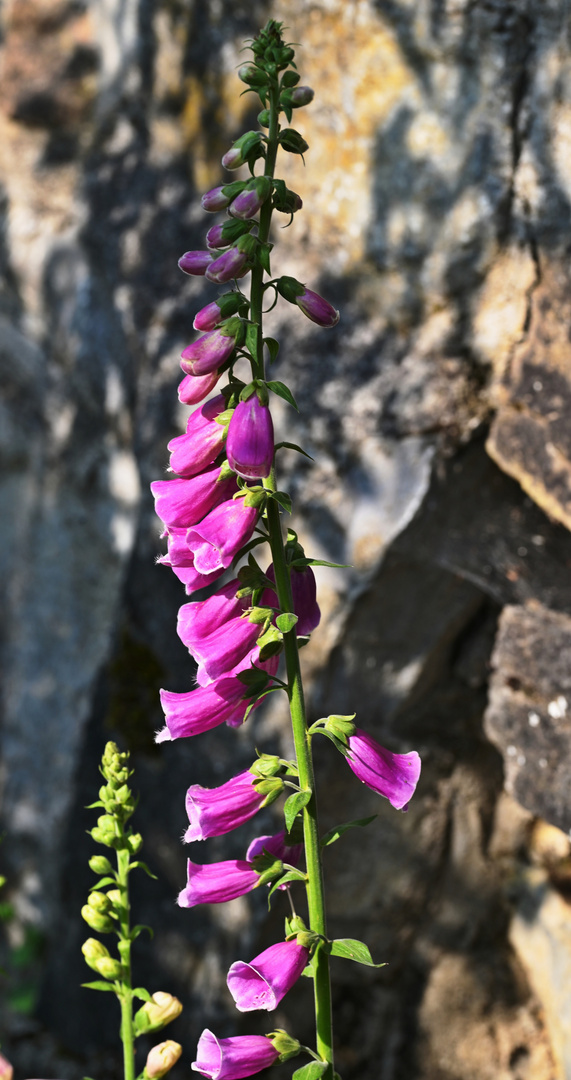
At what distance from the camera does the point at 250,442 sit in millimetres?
1217

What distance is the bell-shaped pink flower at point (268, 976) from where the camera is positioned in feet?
4.09

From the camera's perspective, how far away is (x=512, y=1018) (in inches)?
123

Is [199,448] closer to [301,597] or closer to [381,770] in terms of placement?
[301,597]

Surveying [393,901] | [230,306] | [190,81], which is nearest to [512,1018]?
[393,901]

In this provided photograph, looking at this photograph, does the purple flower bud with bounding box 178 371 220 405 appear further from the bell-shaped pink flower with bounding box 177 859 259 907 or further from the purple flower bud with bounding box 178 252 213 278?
the bell-shaped pink flower with bounding box 177 859 259 907

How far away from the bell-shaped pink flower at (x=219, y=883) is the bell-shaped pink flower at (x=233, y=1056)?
7.2 inches

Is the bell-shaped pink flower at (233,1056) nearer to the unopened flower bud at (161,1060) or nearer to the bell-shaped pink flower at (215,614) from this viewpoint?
the unopened flower bud at (161,1060)

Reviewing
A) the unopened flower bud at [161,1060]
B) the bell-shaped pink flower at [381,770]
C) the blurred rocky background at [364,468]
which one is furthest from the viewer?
the blurred rocky background at [364,468]

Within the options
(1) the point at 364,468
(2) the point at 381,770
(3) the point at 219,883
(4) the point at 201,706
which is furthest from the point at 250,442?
(1) the point at 364,468

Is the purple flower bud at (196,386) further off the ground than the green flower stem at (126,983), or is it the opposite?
the purple flower bud at (196,386)

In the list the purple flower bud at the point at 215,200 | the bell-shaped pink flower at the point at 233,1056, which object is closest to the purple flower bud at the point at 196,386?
the purple flower bud at the point at 215,200

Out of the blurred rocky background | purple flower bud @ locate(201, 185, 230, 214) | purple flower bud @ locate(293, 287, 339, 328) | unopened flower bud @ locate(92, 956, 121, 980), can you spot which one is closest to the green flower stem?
unopened flower bud @ locate(92, 956, 121, 980)

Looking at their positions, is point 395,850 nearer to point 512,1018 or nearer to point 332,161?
point 512,1018

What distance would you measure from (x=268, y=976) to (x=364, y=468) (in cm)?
169
